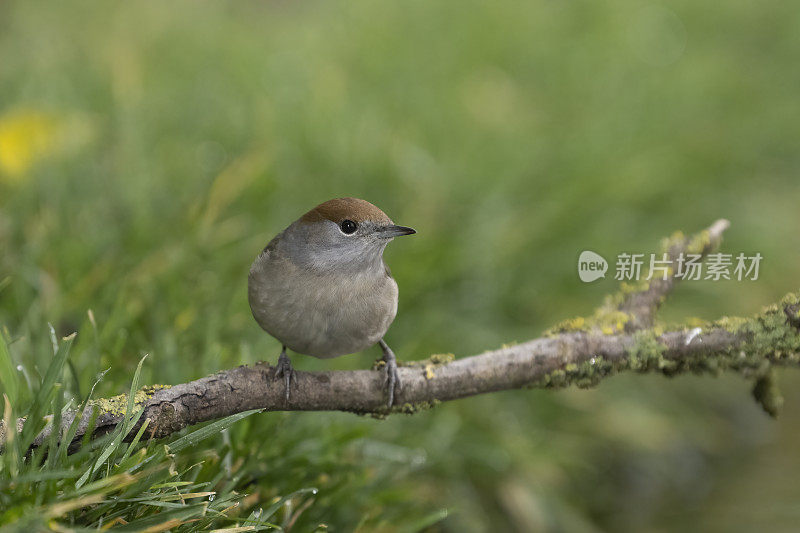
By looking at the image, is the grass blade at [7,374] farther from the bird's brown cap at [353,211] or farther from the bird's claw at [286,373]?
the bird's brown cap at [353,211]

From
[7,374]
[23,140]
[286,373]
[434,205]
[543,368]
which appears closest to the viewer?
[7,374]

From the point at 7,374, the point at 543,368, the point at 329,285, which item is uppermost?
the point at 329,285

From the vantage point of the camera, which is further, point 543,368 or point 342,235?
point 543,368

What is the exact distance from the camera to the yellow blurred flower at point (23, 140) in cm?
438

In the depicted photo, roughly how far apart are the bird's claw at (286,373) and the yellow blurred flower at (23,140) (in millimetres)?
2798

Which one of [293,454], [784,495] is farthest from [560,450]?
[293,454]

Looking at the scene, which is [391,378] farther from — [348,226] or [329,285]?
[348,226]

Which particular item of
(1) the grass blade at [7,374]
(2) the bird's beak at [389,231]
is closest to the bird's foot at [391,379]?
(2) the bird's beak at [389,231]

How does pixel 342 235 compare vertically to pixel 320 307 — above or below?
above

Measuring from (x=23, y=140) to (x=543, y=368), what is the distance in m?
3.55

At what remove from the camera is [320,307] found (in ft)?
7.16

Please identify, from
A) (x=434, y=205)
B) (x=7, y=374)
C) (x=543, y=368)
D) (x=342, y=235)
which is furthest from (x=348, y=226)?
(x=434, y=205)

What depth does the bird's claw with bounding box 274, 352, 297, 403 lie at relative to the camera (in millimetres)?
2281

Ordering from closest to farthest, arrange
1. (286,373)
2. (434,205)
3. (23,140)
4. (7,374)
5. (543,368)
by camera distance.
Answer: (7,374), (286,373), (543,368), (23,140), (434,205)
